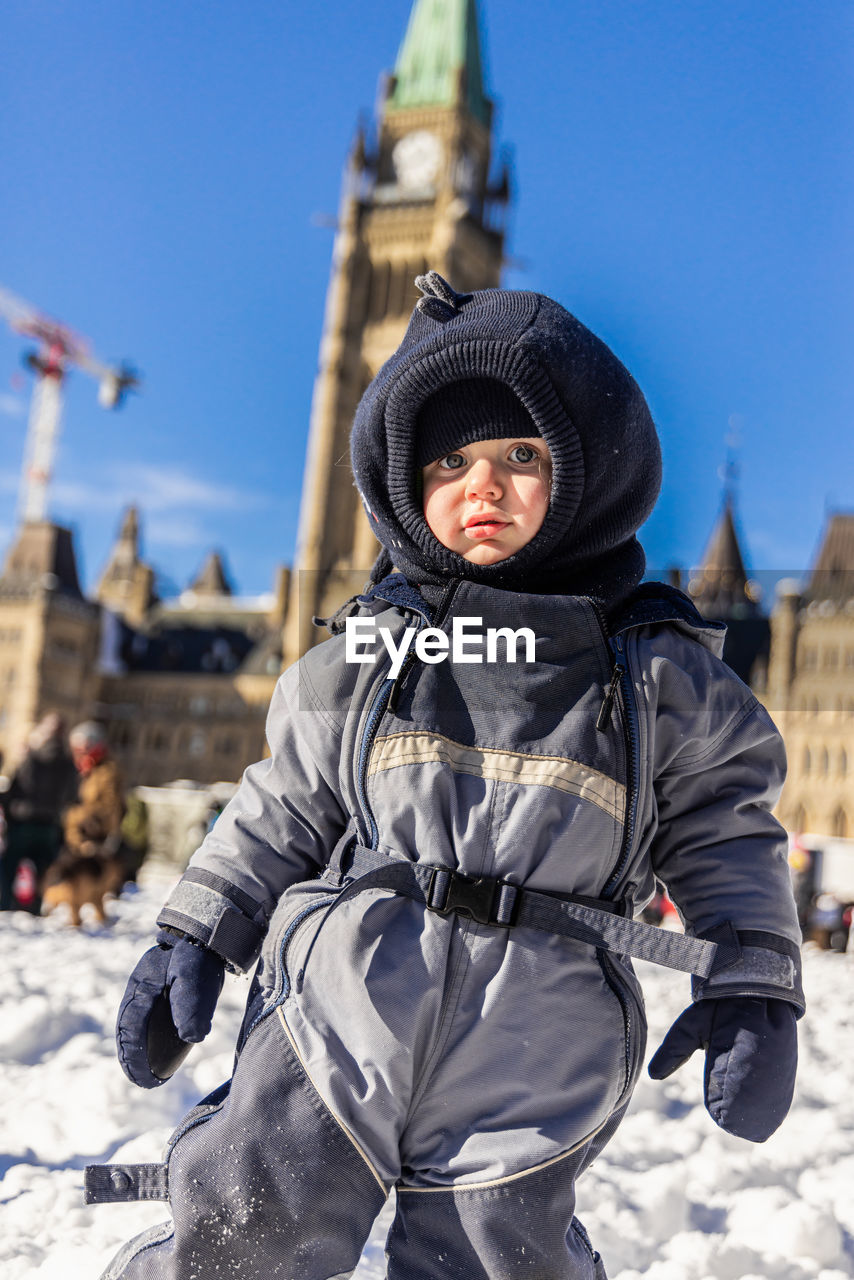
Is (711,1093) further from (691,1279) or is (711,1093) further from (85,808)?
(85,808)

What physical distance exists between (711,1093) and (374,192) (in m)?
54.2

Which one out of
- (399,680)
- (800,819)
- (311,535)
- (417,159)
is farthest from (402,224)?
(399,680)

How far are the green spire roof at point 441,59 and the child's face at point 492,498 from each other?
56424mm

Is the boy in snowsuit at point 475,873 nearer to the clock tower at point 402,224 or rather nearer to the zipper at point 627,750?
the zipper at point 627,750

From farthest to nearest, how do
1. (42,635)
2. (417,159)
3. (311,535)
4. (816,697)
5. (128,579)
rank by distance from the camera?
(128,579) < (417,159) < (42,635) < (311,535) < (816,697)

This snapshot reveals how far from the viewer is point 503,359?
183cm

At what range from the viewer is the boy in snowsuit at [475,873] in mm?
1601

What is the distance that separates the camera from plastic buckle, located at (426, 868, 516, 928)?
5.30 ft

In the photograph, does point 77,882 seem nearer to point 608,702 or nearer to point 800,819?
point 608,702

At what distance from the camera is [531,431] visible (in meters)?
1.90

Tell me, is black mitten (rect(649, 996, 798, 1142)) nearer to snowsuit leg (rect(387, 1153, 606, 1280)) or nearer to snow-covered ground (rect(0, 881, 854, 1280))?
snowsuit leg (rect(387, 1153, 606, 1280))

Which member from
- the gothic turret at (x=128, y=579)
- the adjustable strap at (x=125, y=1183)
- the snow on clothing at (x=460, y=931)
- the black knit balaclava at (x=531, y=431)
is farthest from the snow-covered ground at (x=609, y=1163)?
the gothic turret at (x=128, y=579)

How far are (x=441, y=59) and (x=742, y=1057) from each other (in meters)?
59.2

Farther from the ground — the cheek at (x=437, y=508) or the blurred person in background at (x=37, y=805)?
the cheek at (x=437, y=508)
